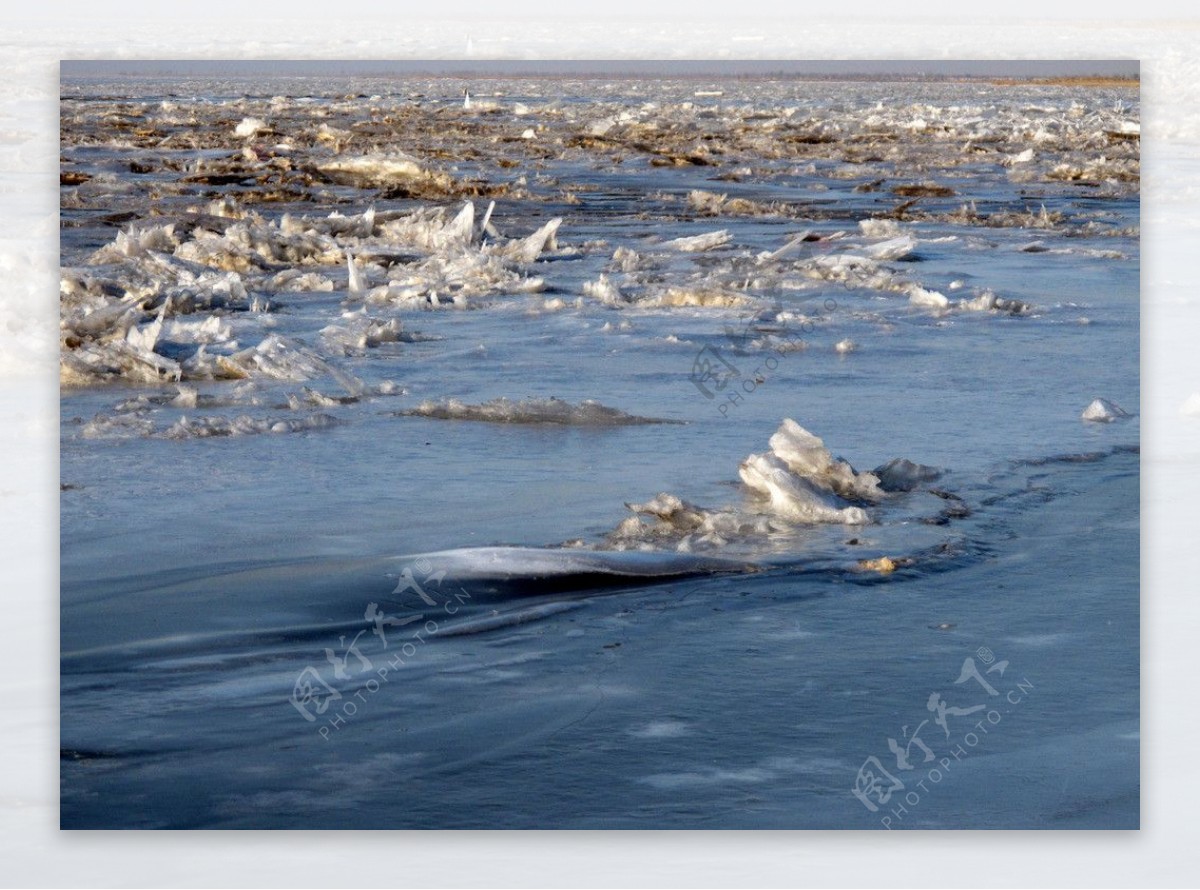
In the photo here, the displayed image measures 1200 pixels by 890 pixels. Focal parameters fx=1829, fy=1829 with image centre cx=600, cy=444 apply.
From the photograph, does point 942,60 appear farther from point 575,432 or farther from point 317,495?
point 317,495

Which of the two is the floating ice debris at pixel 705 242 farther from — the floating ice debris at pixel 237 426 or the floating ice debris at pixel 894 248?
the floating ice debris at pixel 237 426

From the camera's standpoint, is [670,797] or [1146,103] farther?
[1146,103]

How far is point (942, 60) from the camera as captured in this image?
432 cm

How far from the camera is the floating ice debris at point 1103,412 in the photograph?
4.30m

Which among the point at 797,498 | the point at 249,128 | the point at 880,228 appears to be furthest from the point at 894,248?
the point at 249,128

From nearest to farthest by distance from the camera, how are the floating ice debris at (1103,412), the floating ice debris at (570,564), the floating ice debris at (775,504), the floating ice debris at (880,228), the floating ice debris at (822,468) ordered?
the floating ice debris at (570,564)
the floating ice debris at (775,504)
the floating ice debris at (822,468)
the floating ice debris at (1103,412)
the floating ice debris at (880,228)

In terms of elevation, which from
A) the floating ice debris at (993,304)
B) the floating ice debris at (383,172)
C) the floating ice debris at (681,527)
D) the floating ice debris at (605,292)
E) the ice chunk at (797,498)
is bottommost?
the floating ice debris at (681,527)

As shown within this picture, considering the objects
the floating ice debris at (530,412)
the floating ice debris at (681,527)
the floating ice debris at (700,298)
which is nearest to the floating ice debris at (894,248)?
the floating ice debris at (700,298)

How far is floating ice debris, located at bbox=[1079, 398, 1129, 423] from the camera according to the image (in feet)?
14.1

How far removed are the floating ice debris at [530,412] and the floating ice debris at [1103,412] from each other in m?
1.00

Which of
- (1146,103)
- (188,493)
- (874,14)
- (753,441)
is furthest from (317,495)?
(1146,103)

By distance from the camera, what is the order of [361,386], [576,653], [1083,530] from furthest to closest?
[361,386] < [1083,530] < [576,653]

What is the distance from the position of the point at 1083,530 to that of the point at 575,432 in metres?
1.19

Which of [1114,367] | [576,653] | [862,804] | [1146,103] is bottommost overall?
[862,804]
